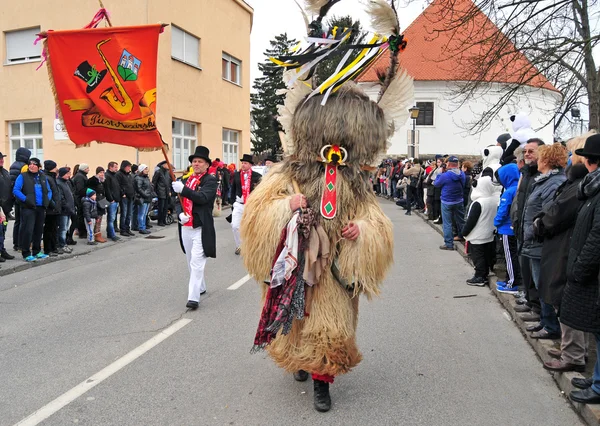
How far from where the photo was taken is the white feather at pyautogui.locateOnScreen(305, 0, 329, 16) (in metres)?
3.85

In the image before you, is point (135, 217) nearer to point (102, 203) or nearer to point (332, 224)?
point (102, 203)

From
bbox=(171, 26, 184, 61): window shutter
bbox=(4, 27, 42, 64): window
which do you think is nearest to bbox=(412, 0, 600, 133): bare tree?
bbox=(171, 26, 184, 61): window shutter

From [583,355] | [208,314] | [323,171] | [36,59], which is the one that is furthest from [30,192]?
[36,59]

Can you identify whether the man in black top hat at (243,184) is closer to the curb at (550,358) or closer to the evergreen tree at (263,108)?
the curb at (550,358)

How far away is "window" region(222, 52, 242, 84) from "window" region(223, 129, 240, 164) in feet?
8.32

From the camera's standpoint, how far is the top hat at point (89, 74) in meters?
5.27

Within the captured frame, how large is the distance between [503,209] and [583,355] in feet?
9.01

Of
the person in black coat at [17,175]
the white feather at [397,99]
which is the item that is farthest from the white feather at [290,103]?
the person in black coat at [17,175]

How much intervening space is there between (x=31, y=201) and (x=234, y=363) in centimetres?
658

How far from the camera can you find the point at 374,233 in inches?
141

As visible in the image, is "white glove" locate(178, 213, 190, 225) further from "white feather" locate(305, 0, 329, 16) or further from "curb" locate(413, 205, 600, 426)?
"curb" locate(413, 205, 600, 426)

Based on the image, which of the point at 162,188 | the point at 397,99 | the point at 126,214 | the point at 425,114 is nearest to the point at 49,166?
the point at 126,214

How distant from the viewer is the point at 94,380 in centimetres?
408

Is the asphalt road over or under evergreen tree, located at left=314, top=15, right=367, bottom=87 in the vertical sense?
under
